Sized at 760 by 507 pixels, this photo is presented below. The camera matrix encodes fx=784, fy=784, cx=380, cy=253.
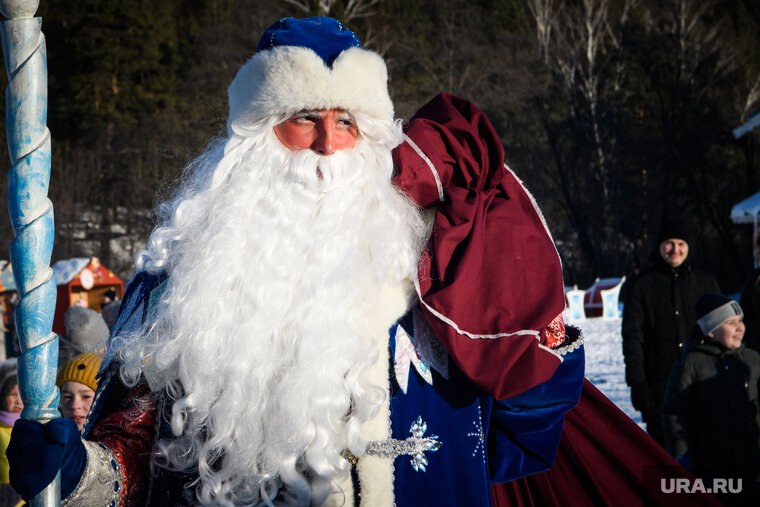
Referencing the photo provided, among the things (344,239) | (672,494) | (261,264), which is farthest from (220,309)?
(672,494)

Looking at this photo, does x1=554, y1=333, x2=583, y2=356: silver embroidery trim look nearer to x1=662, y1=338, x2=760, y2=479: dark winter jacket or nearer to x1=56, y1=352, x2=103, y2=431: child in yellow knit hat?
x1=56, y1=352, x2=103, y2=431: child in yellow knit hat

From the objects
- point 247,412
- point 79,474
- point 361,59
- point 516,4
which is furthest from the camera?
point 516,4

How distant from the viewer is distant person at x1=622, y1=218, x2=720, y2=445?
539 centimetres

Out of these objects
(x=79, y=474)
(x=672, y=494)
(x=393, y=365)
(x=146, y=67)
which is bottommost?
(x=672, y=494)

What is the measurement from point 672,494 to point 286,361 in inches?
48.2

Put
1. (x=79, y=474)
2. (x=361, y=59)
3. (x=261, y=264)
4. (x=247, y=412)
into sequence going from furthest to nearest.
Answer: (x=361, y=59) → (x=261, y=264) → (x=247, y=412) → (x=79, y=474)

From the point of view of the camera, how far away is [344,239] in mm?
2148

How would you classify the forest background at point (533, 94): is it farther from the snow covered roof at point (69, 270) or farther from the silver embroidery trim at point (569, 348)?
the silver embroidery trim at point (569, 348)

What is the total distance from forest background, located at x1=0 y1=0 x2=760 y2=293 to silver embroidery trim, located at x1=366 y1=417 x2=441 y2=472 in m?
20.7

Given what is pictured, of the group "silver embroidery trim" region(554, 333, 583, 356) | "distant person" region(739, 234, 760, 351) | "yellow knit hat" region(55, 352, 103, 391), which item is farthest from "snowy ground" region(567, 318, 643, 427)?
"silver embroidery trim" region(554, 333, 583, 356)

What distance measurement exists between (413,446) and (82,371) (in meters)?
2.30

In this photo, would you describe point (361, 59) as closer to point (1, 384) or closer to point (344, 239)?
point (344, 239)

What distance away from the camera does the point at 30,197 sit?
1564mm

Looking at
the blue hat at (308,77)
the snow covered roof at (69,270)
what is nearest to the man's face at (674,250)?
the blue hat at (308,77)
